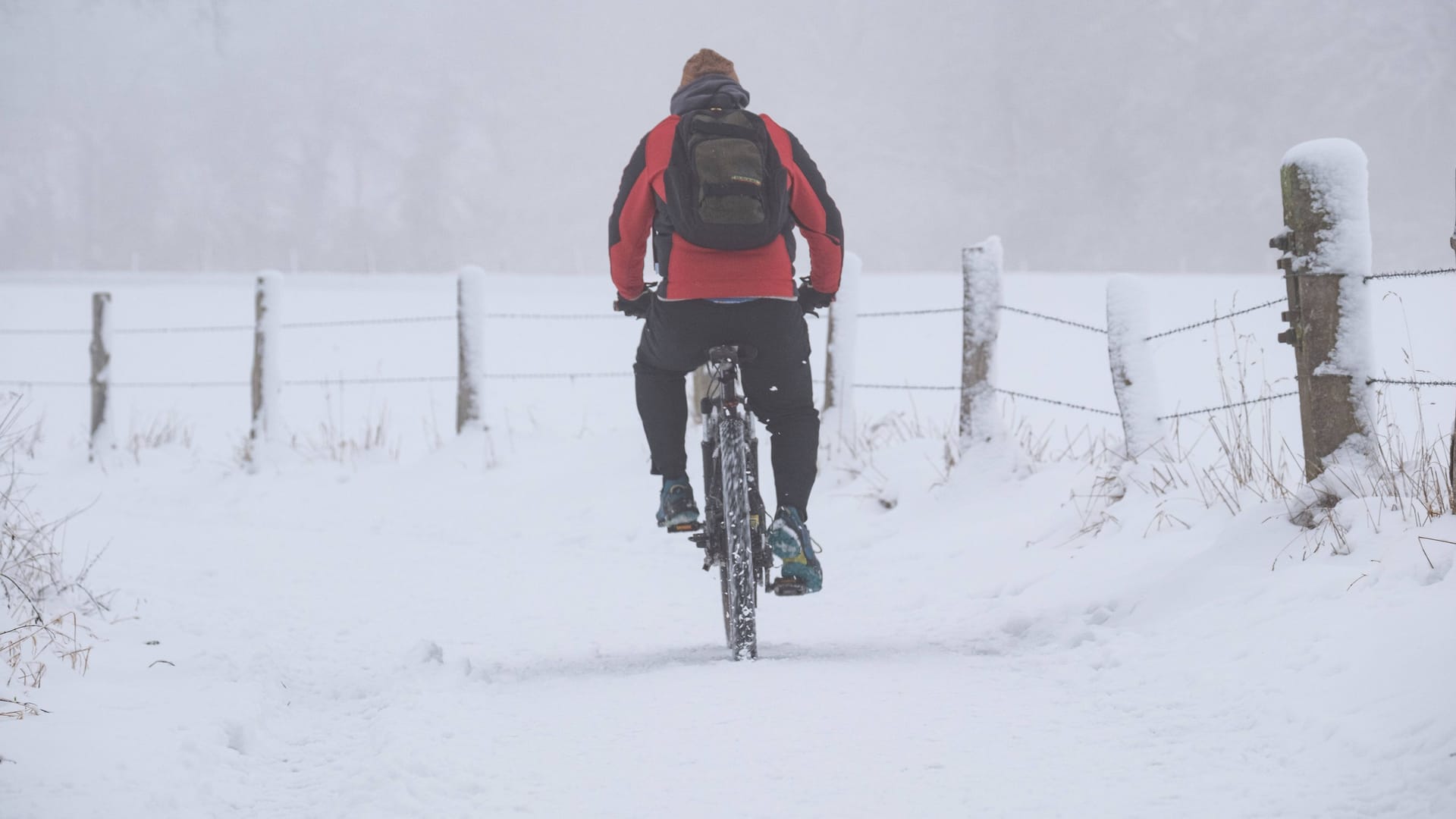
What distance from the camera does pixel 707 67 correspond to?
147 inches

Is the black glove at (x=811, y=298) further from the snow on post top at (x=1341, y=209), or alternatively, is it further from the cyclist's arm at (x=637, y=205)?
the snow on post top at (x=1341, y=209)

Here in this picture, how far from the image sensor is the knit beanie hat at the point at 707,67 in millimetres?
3715

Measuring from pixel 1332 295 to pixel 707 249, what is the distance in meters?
2.37

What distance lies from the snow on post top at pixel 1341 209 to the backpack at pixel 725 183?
2052 mm

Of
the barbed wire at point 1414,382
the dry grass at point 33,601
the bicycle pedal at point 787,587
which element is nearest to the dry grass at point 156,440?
the dry grass at point 33,601

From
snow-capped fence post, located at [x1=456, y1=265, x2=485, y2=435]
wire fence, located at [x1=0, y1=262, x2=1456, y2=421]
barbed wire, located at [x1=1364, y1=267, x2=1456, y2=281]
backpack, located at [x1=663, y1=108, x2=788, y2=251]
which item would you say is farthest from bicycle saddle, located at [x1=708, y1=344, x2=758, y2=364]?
snow-capped fence post, located at [x1=456, y1=265, x2=485, y2=435]

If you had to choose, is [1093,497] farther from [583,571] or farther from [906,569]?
[583,571]

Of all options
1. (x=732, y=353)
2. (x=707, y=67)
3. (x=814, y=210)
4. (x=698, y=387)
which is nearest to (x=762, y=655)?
(x=732, y=353)

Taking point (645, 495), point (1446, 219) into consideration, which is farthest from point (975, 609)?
point (1446, 219)

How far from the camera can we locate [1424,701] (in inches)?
98.2

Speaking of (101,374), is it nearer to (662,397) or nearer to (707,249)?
(662,397)

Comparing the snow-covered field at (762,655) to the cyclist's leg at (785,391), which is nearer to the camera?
the snow-covered field at (762,655)

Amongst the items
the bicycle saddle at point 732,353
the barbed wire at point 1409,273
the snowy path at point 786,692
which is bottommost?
the snowy path at point 786,692

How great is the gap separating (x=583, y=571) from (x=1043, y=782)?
3.75 metres
